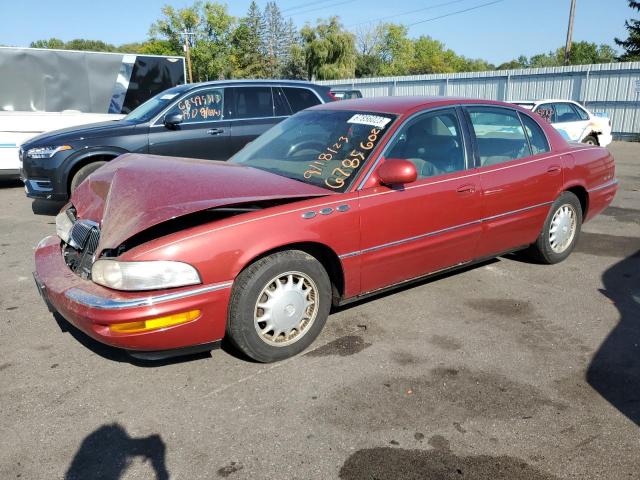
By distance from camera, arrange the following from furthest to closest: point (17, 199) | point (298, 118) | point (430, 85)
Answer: point (430, 85) < point (17, 199) < point (298, 118)

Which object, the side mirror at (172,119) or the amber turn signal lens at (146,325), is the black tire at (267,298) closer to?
the amber turn signal lens at (146,325)

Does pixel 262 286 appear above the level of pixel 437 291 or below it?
above

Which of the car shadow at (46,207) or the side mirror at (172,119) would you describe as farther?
the car shadow at (46,207)

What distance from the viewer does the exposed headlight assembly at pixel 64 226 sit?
3.71 metres

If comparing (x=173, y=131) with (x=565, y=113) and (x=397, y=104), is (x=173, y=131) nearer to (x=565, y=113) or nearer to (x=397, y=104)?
(x=397, y=104)

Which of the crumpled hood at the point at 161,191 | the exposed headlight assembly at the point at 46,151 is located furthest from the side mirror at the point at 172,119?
the crumpled hood at the point at 161,191

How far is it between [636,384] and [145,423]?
279 centimetres

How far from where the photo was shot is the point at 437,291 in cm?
457

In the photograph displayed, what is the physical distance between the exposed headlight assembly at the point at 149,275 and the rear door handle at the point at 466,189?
85.4 inches

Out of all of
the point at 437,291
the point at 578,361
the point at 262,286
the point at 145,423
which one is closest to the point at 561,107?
the point at 437,291

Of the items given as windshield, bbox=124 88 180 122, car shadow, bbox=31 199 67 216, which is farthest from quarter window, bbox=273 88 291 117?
car shadow, bbox=31 199 67 216

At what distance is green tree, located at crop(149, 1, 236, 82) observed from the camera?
57.1 meters

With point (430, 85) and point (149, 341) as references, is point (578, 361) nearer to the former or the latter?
point (149, 341)

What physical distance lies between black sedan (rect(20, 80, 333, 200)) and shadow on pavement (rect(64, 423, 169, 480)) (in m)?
5.17
